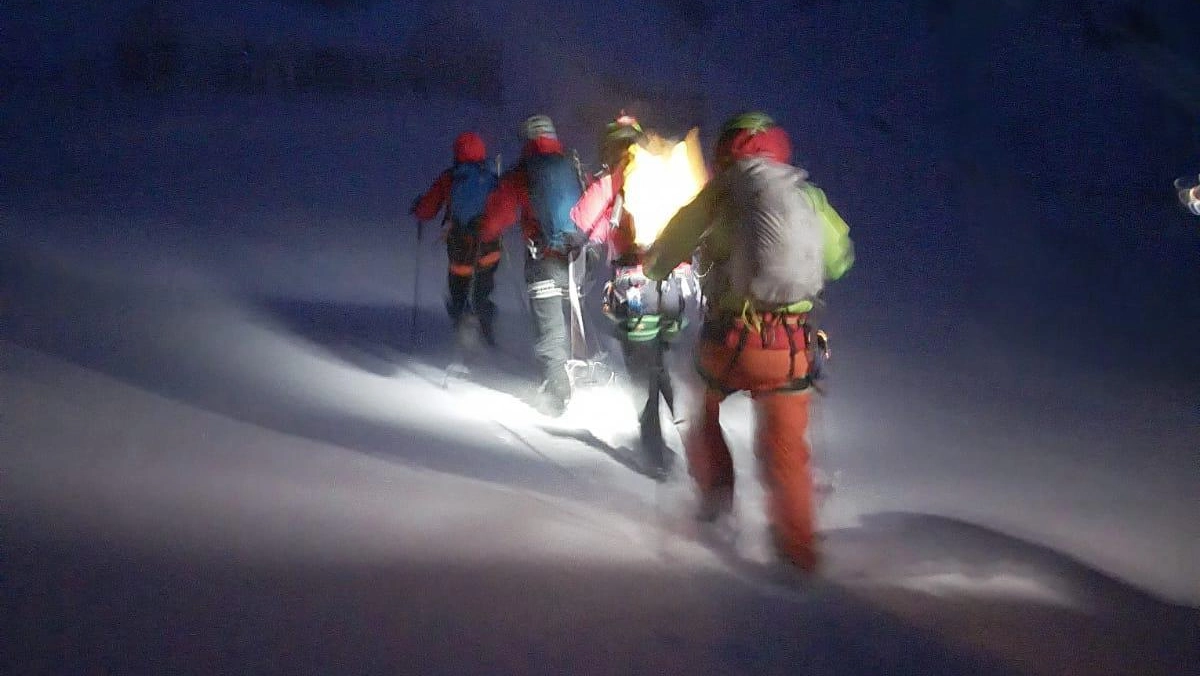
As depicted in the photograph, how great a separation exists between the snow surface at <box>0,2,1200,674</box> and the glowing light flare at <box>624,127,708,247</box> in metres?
1.43

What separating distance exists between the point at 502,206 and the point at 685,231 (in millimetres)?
2753

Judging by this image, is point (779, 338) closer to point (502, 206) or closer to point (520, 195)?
point (520, 195)

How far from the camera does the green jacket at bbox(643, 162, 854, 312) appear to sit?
473cm

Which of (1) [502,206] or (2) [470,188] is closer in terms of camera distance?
(1) [502,206]

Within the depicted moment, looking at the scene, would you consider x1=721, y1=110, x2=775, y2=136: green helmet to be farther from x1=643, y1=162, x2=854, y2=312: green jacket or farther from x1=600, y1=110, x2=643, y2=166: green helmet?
x1=600, y1=110, x2=643, y2=166: green helmet

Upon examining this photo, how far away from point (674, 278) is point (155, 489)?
9.35 feet

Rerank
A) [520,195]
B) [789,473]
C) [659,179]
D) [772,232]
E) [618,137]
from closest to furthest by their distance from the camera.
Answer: [772,232] → [789,473] → [659,179] → [618,137] → [520,195]

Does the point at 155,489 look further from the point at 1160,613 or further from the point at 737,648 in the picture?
the point at 1160,613

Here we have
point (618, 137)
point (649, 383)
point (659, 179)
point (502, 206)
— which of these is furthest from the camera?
point (502, 206)

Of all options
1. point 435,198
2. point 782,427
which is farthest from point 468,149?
point 782,427

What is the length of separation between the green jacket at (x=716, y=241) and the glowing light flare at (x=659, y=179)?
92 cm

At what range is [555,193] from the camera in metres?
6.84

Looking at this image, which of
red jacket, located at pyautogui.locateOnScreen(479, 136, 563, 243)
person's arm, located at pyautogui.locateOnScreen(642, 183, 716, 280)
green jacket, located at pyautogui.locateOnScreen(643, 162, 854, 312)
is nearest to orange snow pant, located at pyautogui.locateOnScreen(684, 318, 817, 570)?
green jacket, located at pyautogui.locateOnScreen(643, 162, 854, 312)

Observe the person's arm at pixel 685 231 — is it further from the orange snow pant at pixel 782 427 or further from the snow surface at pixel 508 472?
the snow surface at pixel 508 472
